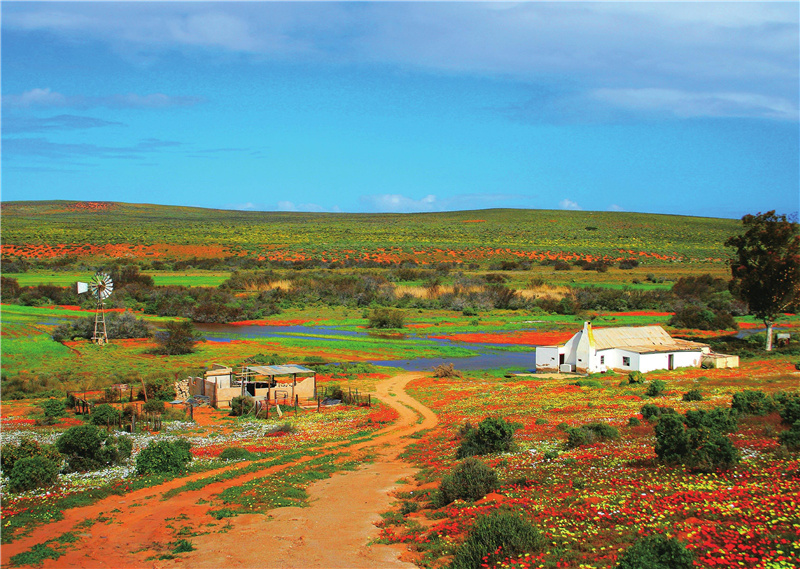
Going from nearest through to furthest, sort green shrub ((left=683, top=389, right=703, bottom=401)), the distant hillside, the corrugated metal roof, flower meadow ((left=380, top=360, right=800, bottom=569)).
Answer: flower meadow ((left=380, top=360, right=800, bottom=569)) < green shrub ((left=683, top=389, right=703, bottom=401)) < the corrugated metal roof < the distant hillside

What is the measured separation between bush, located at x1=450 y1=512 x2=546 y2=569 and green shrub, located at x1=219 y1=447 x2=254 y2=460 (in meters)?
10.6

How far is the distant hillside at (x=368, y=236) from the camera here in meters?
113

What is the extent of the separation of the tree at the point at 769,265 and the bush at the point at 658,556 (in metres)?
38.9

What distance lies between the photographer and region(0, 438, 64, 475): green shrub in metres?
16.5

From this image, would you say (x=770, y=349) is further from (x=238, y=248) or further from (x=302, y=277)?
(x=238, y=248)

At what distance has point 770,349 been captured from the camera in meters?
41.9

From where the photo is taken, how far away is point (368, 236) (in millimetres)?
138250

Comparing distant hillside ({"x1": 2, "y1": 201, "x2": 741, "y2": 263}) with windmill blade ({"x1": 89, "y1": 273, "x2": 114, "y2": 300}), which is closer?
windmill blade ({"x1": 89, "y1": 273, "x2": 114, "y2": 300})

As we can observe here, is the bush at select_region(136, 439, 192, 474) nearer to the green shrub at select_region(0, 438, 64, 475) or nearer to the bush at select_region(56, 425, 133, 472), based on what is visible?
the bush at select_region(56, 425, 133, 472)

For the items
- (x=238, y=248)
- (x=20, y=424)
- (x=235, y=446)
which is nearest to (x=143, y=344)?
(x=20, y=424)

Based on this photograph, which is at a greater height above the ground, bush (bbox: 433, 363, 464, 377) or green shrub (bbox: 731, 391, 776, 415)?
green shrub (bbox: 731, 391, 776, 415)

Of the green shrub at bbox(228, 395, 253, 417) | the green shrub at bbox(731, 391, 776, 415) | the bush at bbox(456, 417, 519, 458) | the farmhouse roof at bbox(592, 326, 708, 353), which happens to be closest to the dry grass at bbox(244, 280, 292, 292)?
the farmhouse roof at bbox(592, 326, 708, 353)

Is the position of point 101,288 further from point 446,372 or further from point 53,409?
point 446,372

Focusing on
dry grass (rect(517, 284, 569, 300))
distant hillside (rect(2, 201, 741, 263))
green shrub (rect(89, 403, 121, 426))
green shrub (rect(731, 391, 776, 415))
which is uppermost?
distant hillside (rect(2, 201, 741, 263))
